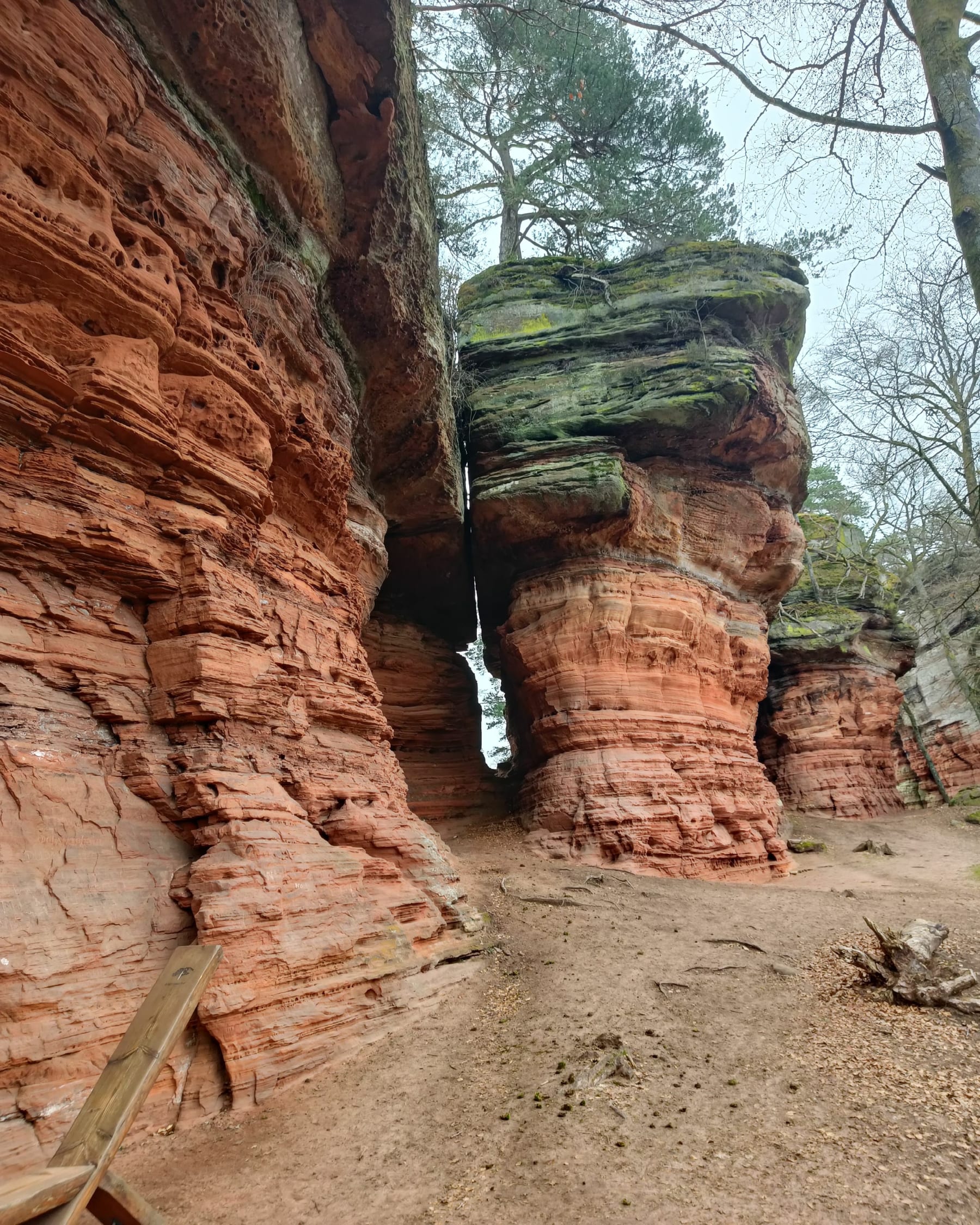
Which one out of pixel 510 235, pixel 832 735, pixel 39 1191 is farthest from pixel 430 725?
pixel 510 235

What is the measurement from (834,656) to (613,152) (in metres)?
16.2

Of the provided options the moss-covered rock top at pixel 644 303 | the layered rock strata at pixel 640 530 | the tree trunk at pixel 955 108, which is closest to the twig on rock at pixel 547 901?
the layered rock strata at pixel 640 530

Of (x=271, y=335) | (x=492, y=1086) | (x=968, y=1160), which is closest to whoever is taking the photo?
(x=968, y=1160)

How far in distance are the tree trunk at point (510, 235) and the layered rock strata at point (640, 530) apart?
359cm

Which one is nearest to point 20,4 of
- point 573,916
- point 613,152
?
point 573,916

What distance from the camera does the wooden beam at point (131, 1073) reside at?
9.43ft

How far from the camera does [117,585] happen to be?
5.96 metres

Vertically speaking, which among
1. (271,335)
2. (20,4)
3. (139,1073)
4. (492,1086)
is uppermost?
(20,4)

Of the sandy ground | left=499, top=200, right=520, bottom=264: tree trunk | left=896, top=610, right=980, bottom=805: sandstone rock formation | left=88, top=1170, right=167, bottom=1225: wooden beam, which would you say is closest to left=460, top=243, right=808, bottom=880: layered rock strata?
left=499, top=200, right=520, bottom=264: tree trunk

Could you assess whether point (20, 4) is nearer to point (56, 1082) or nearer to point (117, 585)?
point (117, 585)

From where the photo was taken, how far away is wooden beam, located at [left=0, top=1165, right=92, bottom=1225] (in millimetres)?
2348

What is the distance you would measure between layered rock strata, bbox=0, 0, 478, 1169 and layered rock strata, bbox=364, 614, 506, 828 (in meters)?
6.96

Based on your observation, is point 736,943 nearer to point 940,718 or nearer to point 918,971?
point 918,971

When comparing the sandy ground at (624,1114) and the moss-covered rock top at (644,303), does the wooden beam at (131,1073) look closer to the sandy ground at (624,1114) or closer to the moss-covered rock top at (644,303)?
the sandy ground at (624,1114)
